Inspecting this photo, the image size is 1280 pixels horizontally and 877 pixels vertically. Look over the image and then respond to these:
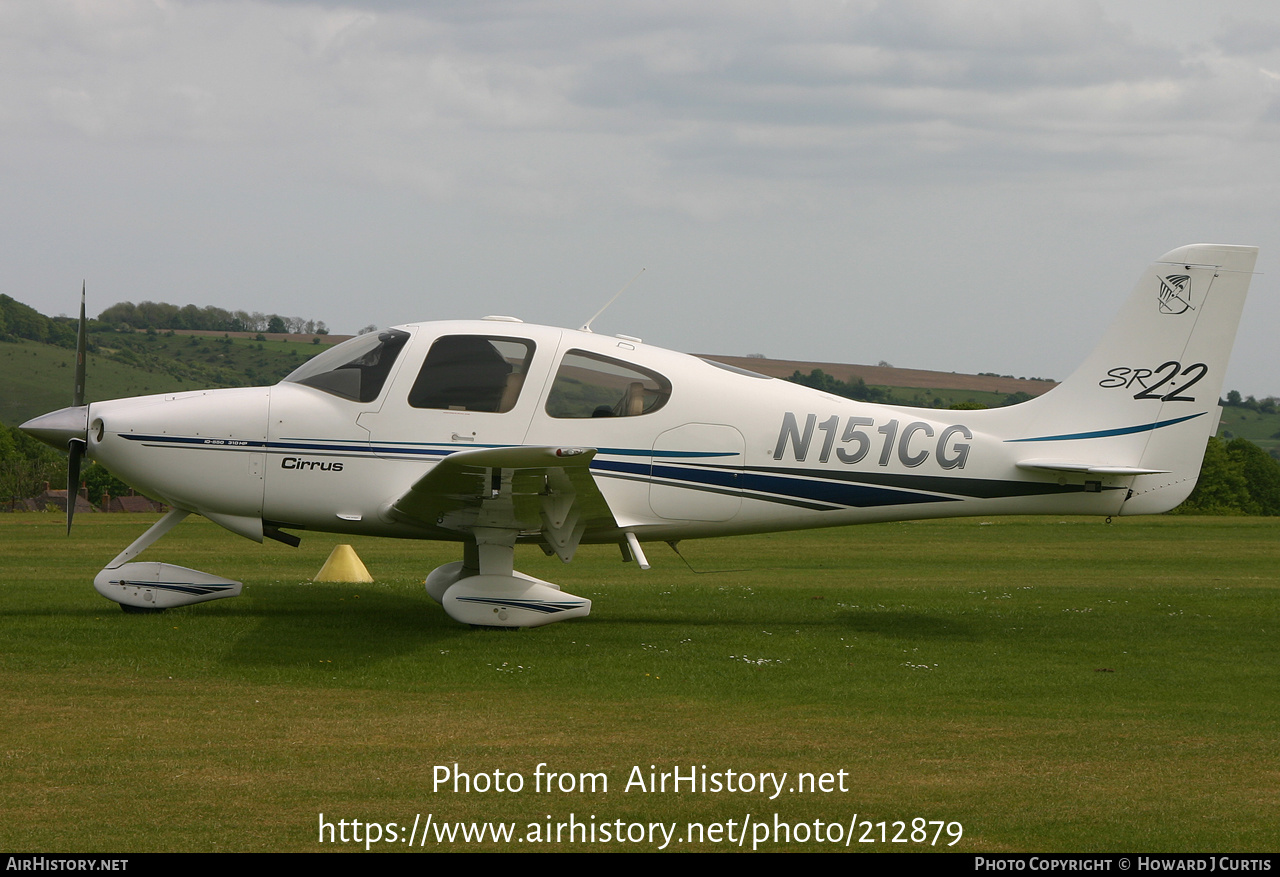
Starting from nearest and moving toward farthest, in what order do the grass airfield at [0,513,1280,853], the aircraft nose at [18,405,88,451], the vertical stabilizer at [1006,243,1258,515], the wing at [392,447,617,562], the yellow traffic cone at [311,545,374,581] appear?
1. the grass airfield at [0,513,1280,853]
2. the wing at [392,447,617,562]
3. the aircraft nose at [18,405,88,451]
4. the vertical stabilizer at [1006,243,1258,515]
5. the yellow traffic cone at [311,545,374,581]

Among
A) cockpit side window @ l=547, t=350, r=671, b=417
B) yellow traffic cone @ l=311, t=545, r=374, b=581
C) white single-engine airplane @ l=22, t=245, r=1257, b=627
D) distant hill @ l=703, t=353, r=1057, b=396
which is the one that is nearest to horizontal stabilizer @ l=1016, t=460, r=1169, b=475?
white single-engine airplane @ l=22, t=245, r=1257, b=627

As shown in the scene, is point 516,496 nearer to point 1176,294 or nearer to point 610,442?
point 610,442

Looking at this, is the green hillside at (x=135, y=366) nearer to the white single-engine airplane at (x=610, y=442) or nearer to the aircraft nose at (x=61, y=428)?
the aircraft nose at (x=61, y=428)

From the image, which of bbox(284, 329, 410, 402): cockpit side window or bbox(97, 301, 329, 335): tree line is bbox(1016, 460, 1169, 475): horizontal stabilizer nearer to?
bbox(284, 329, 410, 402): cockpit side window

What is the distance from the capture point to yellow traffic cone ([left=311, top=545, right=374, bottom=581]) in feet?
44.6

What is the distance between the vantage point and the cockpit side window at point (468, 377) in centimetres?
969

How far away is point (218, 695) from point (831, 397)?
19.1 ft

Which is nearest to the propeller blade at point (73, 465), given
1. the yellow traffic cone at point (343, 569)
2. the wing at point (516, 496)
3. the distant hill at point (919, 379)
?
the wing at point (516, 496)

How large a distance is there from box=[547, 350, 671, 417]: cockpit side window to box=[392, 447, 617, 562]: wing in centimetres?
91

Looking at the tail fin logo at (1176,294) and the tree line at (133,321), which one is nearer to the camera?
the tail fin logo at (1176,294)

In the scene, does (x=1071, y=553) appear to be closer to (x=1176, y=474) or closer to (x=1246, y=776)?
(x=1176, y=474)

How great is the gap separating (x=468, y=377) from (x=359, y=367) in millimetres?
946

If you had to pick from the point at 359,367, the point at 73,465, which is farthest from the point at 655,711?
the point at 73,465

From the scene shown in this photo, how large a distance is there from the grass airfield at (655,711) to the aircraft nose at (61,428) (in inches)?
59.3
